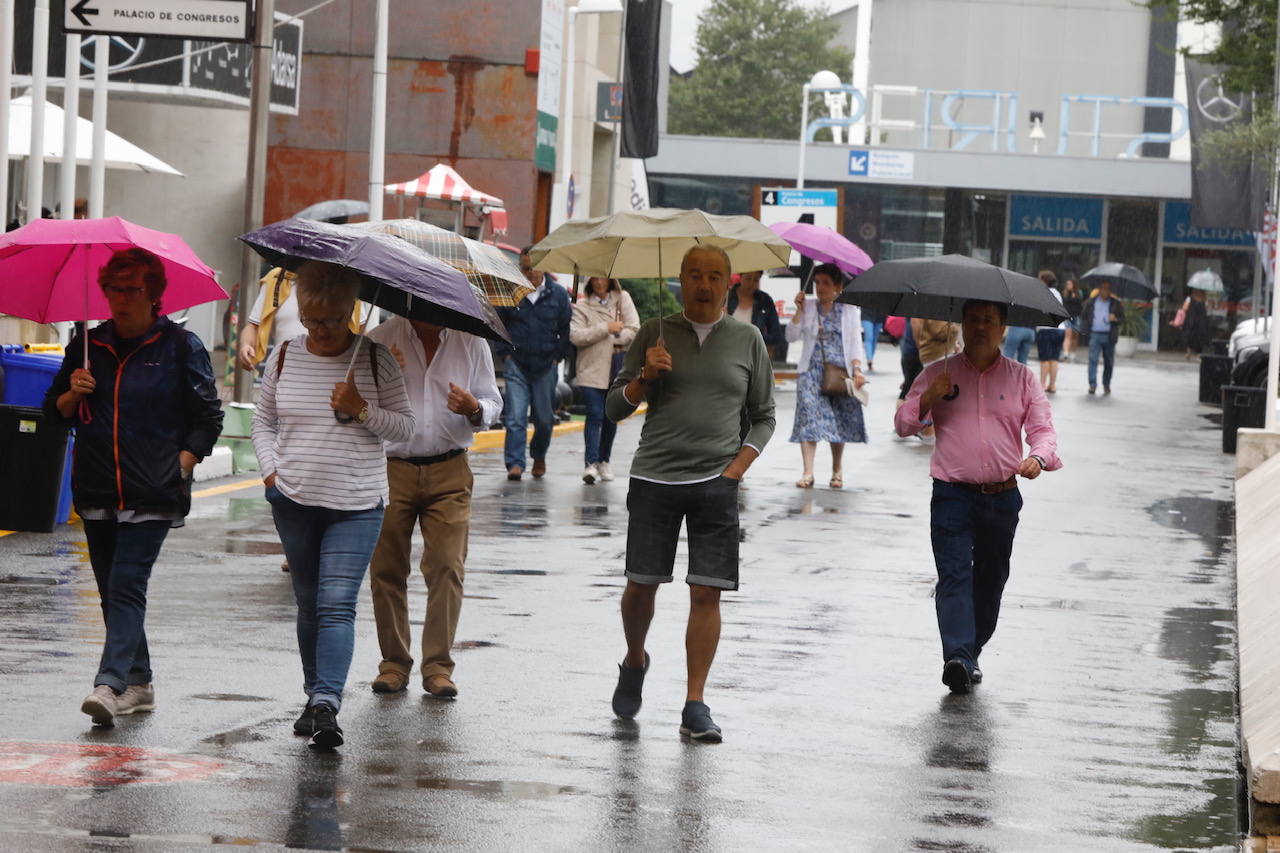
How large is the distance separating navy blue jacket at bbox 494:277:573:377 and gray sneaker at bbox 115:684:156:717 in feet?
30.1

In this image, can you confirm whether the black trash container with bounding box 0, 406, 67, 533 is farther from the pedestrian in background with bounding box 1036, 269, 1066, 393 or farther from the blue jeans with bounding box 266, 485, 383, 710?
the pedestrian in background with bounding box 1036, 269, 1066, 393

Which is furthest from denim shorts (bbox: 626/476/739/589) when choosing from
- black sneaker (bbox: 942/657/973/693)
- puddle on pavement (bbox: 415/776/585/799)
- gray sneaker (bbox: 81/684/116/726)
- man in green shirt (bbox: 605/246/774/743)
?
gray sneaker (bbox: 81/684/116/726)

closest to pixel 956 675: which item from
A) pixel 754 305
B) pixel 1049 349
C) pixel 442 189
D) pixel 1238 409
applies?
pixel 754 305

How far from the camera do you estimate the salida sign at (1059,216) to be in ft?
181

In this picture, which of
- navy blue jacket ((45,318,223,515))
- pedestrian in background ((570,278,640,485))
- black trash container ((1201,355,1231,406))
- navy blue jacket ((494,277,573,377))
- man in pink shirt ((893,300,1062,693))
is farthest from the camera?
black trash container ((1201,355,1231,406))

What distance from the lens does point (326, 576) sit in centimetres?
720

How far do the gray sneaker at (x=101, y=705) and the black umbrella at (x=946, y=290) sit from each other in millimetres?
3766

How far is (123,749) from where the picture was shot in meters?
6.99

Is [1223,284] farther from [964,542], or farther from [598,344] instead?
[964,542]

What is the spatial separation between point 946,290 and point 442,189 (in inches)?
789

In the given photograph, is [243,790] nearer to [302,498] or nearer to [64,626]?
[302,498]

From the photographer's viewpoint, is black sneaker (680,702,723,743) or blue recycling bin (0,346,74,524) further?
blue recycling bin (0,346,74,524)

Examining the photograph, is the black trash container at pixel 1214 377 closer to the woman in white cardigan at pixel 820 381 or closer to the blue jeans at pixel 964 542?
the woman in white cardigan at pixel 820 381

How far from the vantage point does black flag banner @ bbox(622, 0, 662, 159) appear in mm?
30312
